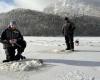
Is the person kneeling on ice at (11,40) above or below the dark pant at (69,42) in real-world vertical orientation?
above

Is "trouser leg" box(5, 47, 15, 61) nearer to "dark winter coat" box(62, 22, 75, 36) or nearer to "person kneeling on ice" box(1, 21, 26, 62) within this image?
"person kneeling on ice" box(1, 21, 26, 62)

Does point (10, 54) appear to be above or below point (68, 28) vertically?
above

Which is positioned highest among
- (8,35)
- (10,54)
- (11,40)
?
(8,35)

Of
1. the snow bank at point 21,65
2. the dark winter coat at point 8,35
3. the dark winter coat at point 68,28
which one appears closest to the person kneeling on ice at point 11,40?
the dark winter coat at point 8,35

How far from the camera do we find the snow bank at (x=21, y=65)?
9922 millimetres

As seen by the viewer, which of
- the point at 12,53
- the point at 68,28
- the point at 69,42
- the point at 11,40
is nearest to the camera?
the point at 11,40

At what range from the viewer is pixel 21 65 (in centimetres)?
1012

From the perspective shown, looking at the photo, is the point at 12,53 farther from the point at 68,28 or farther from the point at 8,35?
the point at 68,28

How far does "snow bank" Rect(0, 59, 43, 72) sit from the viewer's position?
391 inches

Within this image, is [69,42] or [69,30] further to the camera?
[69,42]

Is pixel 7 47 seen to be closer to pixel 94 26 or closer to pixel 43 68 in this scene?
pixel 43 68

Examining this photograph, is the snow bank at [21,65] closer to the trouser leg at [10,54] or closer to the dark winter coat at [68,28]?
the trouser leg at [10,54]

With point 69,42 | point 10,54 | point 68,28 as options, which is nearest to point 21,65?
point 10,54

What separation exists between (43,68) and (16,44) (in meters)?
1.73
